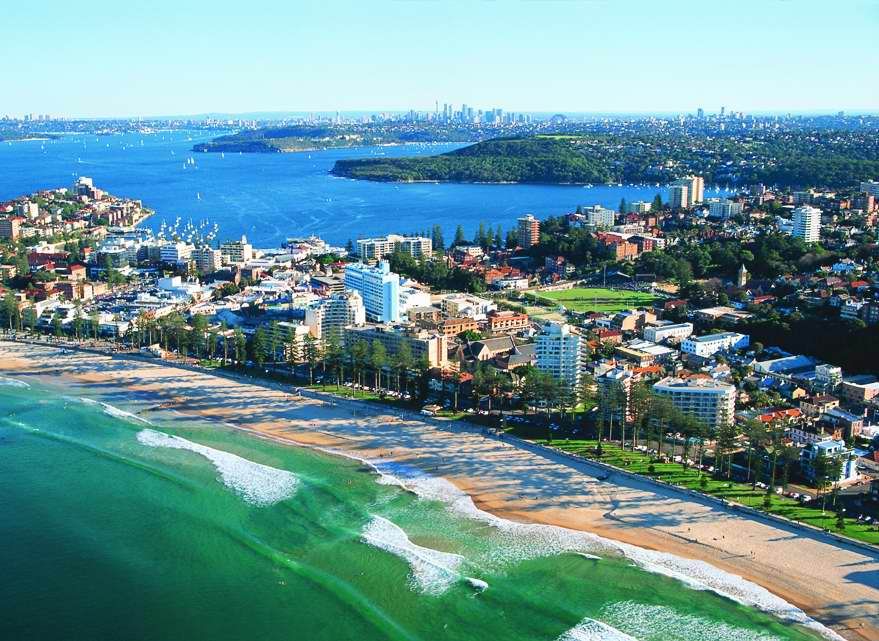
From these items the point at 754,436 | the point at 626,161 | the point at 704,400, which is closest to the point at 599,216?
the point at 704,400

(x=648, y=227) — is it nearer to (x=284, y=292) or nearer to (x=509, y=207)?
(x=509, y=207)

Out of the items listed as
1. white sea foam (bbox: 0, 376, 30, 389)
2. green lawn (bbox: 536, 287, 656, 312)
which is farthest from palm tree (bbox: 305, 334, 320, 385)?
green lawn (bbox: 536, 287, 656, 312)

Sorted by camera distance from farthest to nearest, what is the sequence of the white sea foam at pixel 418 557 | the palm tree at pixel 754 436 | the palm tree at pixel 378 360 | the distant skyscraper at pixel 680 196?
the distant skyscraper at pixel 680 196 → the palm tree at pixel 378 360 → the palm tree at pixel 754 436 → the white sea foam at pixel 418 557

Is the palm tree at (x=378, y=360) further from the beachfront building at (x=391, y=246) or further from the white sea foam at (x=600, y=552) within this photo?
the beachfront building at (x=391, y=246)

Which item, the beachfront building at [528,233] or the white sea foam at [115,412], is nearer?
the white sea foam at [115,412]

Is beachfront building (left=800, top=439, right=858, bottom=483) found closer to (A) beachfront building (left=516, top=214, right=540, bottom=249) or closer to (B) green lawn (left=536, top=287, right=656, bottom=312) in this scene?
(B) green lawn (left=536, top=287, right=656, bottom=312)

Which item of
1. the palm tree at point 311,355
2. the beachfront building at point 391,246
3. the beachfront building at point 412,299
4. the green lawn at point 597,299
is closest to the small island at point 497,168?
the beachfront building at point 391,246

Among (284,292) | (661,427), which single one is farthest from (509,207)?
(661,427)
